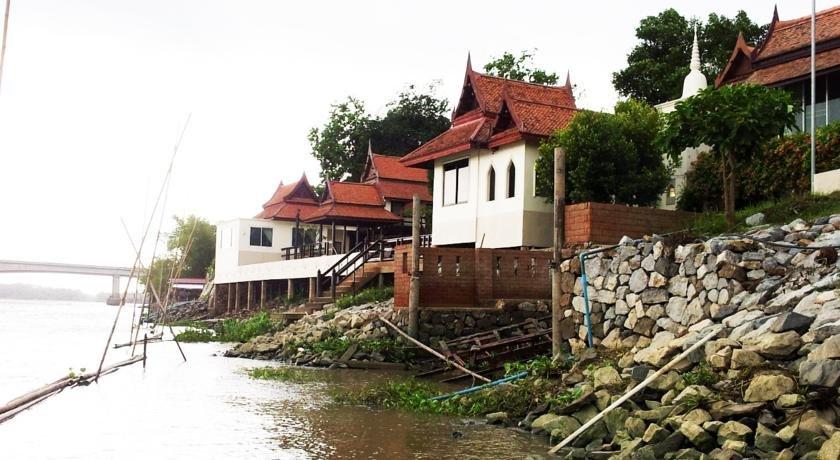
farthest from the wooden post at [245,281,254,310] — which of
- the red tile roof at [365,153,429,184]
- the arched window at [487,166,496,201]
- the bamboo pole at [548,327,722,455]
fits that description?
the bamboo pole at [548,327,722,455]

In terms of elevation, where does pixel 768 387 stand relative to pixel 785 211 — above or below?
below

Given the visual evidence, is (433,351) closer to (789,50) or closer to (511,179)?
(511,179)

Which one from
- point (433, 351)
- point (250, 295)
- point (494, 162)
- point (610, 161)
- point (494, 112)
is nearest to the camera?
point (433, 351)

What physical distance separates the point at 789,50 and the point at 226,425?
18.2m

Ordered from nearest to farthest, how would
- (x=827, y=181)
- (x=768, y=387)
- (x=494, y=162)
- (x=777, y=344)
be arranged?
(x=768, y=387)
(x=777, y=344)
(x=827, y=181)
(x=494, y=162)

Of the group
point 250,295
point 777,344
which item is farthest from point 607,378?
point 250,295

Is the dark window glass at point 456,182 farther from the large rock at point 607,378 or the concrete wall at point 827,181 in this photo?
the large rock at point 607,378

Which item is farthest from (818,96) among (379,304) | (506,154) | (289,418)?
(289,418)

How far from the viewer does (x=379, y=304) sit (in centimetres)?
2650

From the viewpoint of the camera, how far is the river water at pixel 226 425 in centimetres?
1152

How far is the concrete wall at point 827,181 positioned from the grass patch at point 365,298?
1431 cm

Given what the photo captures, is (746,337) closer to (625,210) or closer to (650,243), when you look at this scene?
(650,243)

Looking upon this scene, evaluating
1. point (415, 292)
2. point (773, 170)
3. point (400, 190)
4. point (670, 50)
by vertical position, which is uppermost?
point (670, 50)

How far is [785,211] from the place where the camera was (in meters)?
16.5
